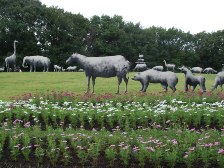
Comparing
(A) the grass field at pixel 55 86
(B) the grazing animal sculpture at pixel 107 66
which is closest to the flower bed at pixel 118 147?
(B) the grazing animal sculpture at pixel 107 66

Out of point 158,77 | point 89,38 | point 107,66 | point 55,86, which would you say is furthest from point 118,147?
point 89,38

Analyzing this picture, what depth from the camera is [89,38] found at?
6994 centimetres

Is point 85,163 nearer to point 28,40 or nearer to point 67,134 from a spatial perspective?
point 67,134

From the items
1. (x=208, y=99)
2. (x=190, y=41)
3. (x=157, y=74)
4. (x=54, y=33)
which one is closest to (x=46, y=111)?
(x=208, y=99)

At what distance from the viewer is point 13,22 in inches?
2151

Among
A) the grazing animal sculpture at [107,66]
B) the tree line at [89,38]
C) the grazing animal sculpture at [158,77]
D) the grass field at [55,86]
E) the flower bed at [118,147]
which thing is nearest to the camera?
the flower bed at [118,147]

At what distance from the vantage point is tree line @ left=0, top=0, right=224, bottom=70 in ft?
183

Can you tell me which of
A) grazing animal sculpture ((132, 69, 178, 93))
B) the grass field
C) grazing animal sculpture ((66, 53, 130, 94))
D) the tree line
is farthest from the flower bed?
the tree line

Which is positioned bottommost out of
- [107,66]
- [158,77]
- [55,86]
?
[55,86]

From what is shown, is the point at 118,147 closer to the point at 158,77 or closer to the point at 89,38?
the point at 158,77

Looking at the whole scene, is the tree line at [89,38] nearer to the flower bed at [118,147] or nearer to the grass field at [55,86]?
the grass field at [55,86]

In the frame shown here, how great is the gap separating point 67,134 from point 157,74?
38.2ft

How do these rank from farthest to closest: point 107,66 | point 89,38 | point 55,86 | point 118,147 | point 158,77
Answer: point 89,38, point 55,86, point 107,66, point 158,77, point 118,147

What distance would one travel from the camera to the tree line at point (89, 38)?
183 ft
